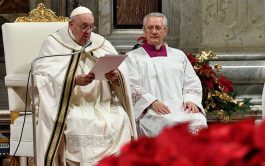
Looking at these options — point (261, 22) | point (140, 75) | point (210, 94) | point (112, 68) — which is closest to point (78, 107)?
point (112, 68)

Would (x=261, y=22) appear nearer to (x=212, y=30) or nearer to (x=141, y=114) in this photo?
(x=212, y=30)

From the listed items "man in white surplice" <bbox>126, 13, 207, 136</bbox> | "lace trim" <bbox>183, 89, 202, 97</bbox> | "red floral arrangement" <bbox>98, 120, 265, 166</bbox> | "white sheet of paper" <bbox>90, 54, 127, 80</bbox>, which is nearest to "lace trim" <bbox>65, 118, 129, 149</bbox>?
"white sheet of paper" <bbox>90, 54, 127, 80</bbox>

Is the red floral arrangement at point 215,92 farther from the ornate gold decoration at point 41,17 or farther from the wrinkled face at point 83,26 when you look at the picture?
the wrinkled face at point 83,26

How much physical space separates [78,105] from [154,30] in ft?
3.93

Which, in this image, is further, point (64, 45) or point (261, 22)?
point (261, 22)

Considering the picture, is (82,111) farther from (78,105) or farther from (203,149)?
(203,149)

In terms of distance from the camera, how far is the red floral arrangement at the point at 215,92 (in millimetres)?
5977

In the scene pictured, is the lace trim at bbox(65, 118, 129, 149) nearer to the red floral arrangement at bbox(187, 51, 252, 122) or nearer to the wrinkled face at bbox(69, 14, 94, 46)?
the wrinkled face at bbox(69, 14, 94, 46)

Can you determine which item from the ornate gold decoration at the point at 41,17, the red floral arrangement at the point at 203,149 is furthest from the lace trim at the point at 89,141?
the red floral arrangement at the point at 203,149

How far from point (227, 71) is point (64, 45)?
268 cm

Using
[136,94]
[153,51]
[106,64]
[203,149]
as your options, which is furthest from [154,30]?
[203,149]

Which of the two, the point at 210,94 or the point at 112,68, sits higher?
the point at 112,68

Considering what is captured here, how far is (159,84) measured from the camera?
559cm

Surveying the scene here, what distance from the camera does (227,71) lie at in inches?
281
